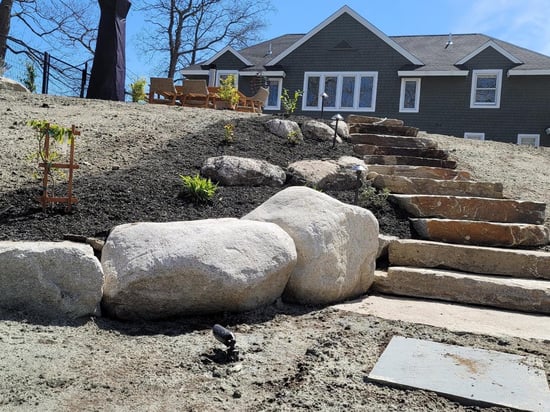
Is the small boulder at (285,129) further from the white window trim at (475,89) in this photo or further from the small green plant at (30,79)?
the white window trim at (475,89)

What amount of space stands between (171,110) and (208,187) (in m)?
4.09

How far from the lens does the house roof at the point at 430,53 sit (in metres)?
17.0

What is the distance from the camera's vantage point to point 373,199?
17.1 ft

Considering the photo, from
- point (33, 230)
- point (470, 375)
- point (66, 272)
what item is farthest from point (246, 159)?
point (470, 375)

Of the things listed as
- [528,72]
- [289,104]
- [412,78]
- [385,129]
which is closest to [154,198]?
[289,104]

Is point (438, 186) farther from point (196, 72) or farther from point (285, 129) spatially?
point (196, 72)

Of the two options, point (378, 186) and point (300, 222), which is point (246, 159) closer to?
point (378, 186)

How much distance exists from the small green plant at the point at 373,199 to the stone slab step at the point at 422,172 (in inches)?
40.3

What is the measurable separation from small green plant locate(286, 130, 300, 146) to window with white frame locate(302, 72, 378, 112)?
11495 mm

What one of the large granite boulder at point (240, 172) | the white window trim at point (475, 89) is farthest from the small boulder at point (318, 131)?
the white window trim at point (475, 89)

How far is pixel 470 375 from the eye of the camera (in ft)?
8.02

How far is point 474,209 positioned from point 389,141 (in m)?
2.77

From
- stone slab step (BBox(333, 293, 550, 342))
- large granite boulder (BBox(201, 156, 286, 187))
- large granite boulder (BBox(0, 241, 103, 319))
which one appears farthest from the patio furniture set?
large granite boulder (BBox(0, 241, 103, 319))

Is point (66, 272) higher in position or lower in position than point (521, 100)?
lower
